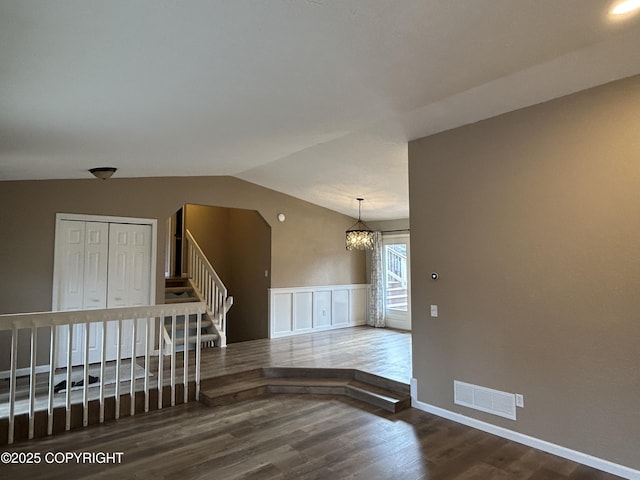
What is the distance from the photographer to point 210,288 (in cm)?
697

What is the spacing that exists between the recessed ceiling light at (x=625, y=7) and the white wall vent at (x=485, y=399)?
2.88 meters

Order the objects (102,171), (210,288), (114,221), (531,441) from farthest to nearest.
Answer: (210,288) → (114,221) → (102,171) → (531,441)

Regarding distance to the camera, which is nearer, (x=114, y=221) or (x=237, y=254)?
(x=114, y=221)

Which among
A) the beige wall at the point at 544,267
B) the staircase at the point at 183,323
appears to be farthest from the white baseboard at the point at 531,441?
the staircase at the point at 183,323

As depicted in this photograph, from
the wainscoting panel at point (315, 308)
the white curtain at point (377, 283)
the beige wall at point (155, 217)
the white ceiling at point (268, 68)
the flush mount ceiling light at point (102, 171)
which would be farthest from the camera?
the white curtain at point (377, 283)

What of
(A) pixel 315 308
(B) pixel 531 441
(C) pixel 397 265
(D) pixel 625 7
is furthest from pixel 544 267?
(C) pixel 397 265

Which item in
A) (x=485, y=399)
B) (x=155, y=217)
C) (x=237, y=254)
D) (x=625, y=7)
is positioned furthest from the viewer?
(x=237, y=254)

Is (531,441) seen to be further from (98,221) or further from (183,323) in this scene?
(98,221)

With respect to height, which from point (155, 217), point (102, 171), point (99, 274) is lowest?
point (99, 274)

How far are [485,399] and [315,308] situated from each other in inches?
181

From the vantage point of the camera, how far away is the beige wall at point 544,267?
9.25 ft

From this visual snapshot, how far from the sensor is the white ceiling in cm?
162

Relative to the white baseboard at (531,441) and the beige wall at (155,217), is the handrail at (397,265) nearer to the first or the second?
the beige wall at (155,217)

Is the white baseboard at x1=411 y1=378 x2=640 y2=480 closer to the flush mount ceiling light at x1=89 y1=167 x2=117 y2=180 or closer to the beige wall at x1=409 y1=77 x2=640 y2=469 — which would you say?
the beige wall at x1=409 y1=77 x2=640 y2=469
